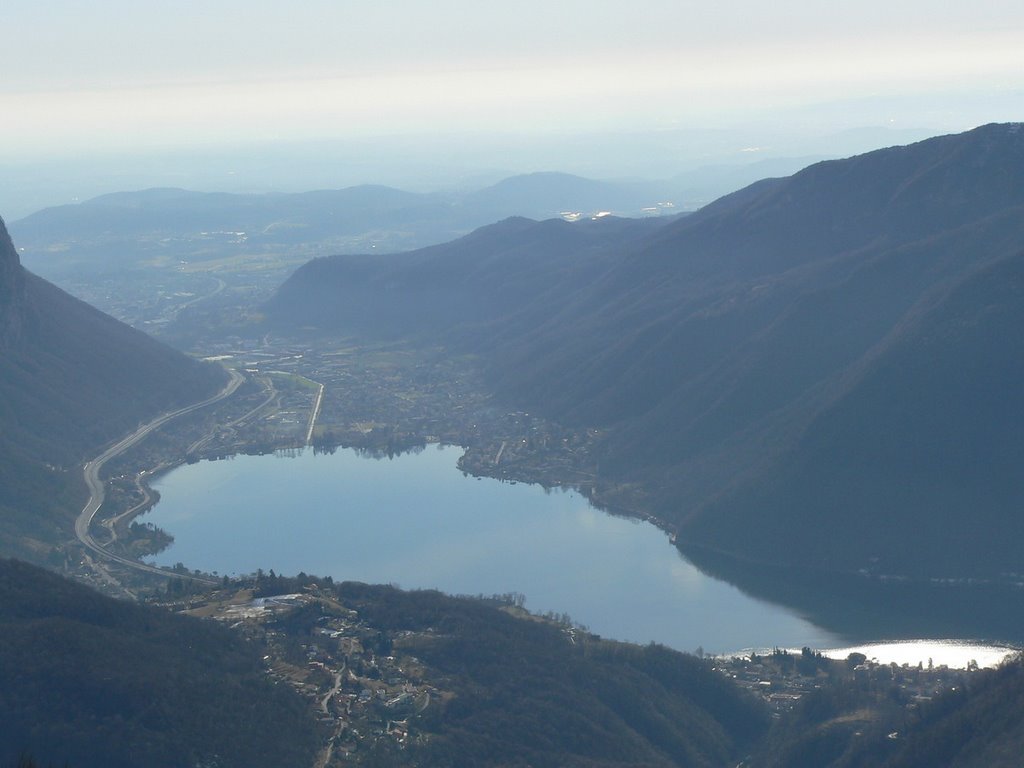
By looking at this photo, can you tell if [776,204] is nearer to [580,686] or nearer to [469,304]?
[469,304]

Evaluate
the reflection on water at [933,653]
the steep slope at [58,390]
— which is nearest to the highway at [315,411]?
the steep slope at [58,390]

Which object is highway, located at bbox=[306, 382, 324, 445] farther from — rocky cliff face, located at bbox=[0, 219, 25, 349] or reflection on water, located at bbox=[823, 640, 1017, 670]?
reflection on water, located at bbox=[823, 640, 1017, 670]

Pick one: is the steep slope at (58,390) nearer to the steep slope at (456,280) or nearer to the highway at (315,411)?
the highway at (315,411)

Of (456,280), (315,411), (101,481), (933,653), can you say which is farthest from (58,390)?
(933,653)

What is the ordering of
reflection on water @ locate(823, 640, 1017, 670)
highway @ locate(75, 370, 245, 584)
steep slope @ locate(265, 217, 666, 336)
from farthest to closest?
steep slope @ locate(265, 217, 666, 336) → highway @ locate(75, 370, 245, 584) → reflection on water @ locate(823, 640, 1017, 670)

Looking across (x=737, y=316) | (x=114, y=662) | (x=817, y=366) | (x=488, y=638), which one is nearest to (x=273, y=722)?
(x=114, y=662)

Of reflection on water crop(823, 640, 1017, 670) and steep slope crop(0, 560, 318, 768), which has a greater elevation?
steep slope crop(0, 560, 318, 768)

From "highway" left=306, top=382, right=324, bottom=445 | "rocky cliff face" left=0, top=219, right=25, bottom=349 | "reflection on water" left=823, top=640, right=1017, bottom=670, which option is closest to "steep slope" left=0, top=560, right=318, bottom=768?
"reflection on water" left=823, top=640, right=1017, bottom=670

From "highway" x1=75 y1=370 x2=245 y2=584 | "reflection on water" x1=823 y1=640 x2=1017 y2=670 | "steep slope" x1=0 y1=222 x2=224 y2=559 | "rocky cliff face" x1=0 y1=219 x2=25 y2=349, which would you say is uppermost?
"rocky cliff face" x1=0 y1=219 x2=25 y2=349
